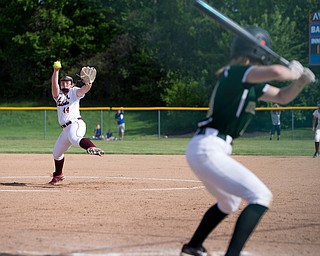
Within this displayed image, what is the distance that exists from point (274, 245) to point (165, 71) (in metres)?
37.5

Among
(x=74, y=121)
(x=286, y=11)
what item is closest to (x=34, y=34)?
(x=286, y=11)

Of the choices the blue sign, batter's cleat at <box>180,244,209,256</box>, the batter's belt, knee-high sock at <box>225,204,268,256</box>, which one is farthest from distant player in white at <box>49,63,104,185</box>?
the blue sign

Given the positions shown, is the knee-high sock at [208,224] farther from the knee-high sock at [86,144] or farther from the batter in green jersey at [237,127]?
the knee-high sock at [86,144]

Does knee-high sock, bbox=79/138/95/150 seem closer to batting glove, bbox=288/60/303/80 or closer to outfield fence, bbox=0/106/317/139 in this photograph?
batting glove, bbox=288/60/303/80

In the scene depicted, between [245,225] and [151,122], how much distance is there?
30.3 metres

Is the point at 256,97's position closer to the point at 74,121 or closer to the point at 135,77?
the point at 74,121

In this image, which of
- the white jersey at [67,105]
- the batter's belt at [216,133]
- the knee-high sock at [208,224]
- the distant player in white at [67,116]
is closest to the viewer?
the batter's belt at [216,133]

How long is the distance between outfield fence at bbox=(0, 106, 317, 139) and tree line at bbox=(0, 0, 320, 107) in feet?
10.4

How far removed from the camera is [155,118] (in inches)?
1395

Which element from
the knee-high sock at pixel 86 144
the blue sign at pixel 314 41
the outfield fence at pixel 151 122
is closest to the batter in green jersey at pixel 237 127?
the knee-high sock at pixel 86 144

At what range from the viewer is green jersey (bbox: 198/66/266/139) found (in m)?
5.34

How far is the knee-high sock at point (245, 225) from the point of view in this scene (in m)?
5.29

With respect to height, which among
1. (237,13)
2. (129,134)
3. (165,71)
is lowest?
(129,134)

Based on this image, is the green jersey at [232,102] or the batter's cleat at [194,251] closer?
the green jersey at [232,102]
